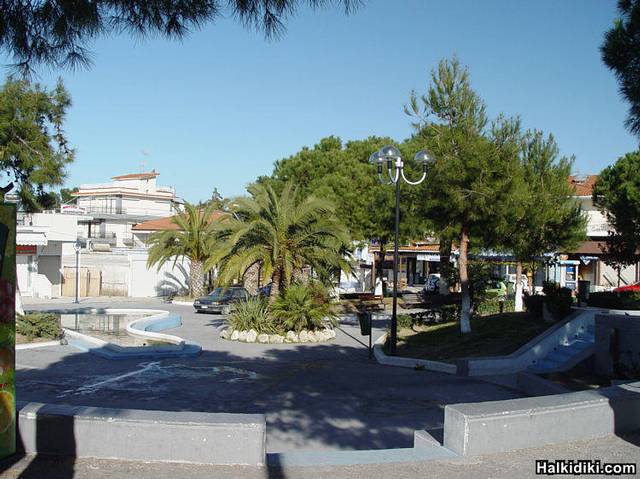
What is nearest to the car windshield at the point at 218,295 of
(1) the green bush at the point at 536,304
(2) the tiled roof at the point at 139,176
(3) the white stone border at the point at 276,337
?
(3) the white stone border at the point at 276,337

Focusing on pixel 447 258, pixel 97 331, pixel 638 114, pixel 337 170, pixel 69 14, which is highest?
pixel 337 170

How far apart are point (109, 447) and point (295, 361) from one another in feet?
36.6

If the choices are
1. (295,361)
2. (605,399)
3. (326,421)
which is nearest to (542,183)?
(295,361)

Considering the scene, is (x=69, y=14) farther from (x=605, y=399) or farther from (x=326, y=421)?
(x=605, y=399)

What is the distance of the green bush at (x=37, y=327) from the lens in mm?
18281

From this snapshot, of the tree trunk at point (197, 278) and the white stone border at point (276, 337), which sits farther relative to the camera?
the tree trunk at point (197, 278)

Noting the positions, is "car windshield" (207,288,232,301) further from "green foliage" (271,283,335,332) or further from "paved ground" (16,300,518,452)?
"paved ground" (16,300,518,452)

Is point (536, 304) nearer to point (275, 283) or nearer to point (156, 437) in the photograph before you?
point (275, 283)

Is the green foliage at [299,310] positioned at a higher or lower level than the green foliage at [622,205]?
lower

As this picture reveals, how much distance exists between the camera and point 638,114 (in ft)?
31.9

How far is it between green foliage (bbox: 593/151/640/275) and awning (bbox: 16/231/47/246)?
3133 cm

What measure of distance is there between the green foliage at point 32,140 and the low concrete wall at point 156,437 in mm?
14417

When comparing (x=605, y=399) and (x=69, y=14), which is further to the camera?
(x=69, y=14)

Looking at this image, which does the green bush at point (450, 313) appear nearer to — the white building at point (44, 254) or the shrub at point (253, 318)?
the shrub at point (253, 318)
